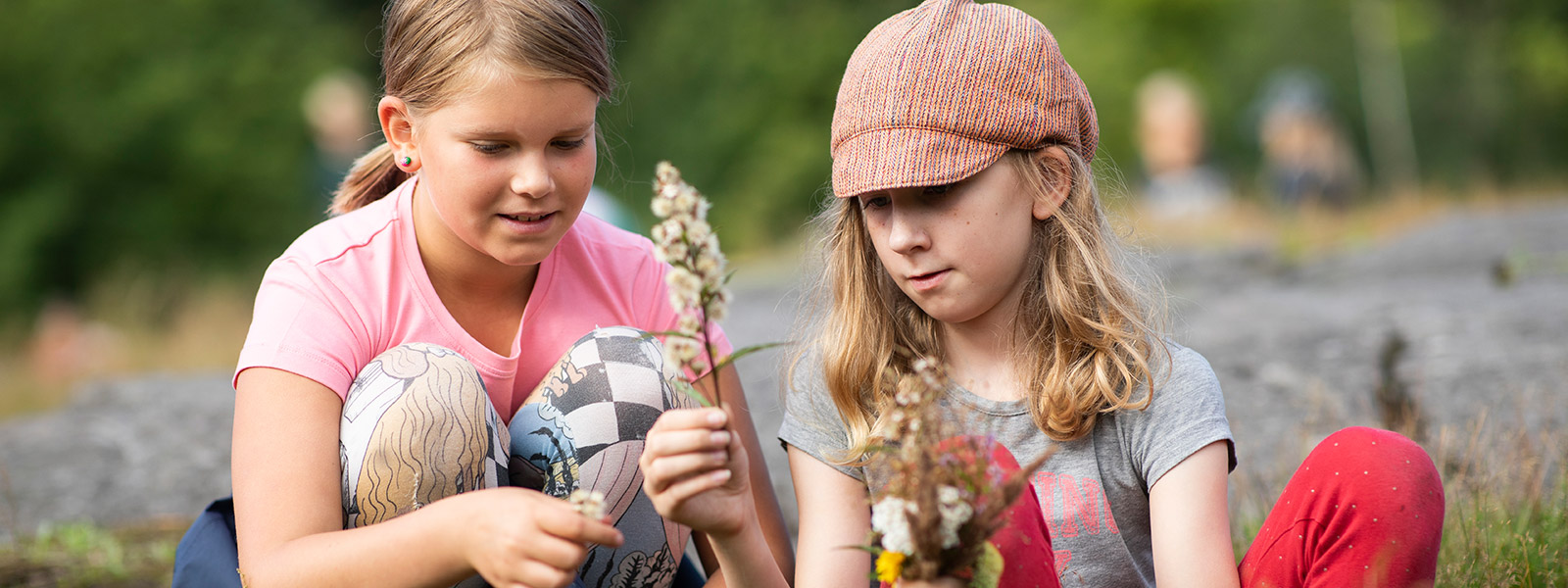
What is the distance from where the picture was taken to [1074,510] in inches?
85.9

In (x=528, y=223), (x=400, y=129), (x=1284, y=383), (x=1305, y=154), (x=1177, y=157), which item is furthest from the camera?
(x=1305, y=154)

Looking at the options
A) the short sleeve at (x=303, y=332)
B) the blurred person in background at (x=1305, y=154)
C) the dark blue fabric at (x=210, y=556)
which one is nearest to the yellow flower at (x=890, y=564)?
the short sleeve at (x=303, y=332)

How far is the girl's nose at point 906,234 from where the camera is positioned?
7.03 feet

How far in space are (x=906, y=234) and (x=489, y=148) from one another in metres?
0.74

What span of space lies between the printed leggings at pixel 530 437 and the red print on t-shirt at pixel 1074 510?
0.69 m

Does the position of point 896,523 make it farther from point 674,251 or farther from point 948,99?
point 948,99

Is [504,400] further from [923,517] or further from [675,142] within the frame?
[675,142]

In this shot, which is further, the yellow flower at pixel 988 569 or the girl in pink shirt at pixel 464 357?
the girl in pink shirt at pixel 464 357

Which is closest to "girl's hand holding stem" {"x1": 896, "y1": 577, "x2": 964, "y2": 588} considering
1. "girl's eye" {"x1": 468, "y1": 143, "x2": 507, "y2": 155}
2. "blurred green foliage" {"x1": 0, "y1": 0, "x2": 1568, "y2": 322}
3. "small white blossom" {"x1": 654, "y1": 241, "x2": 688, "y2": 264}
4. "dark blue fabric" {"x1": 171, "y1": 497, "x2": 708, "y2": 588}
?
"small white blossom" {"x1": 654, "y1": 241, "x2": 688, "y2": 264}

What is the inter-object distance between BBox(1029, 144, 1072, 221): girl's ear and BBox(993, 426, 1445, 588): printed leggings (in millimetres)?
554

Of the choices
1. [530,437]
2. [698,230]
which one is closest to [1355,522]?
[698,230]

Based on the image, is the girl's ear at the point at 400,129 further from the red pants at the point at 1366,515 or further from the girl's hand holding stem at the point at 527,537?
the red pants at the point at 1366,515

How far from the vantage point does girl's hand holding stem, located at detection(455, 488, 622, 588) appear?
1664 mm

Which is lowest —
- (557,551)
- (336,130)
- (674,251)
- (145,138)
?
(557,551)
